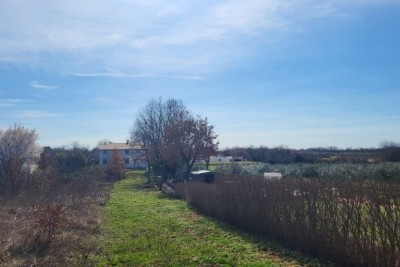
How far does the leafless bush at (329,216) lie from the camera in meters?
6.77

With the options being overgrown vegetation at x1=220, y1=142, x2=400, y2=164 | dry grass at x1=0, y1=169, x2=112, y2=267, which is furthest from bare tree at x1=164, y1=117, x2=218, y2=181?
dry grass at x1=0, y1=169, x2=112, y2=267

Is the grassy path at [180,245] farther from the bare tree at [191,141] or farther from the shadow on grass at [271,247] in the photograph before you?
the bare tree at [191,141]

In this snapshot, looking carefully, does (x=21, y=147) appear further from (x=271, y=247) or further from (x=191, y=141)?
(x=271, y=247)

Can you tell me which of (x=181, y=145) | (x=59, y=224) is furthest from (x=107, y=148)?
(x=59, y=224)

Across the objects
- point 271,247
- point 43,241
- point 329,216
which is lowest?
point 271,247

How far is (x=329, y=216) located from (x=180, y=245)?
14.1ft

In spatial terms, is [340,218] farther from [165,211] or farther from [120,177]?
[120,177]

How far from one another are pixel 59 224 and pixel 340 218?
25.8 feet

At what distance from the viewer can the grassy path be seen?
8.73 meters

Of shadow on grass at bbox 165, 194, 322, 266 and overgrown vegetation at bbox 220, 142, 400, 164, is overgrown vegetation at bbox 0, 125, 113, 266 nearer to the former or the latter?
shadow on grass at bbox 165, 194, 322, 266

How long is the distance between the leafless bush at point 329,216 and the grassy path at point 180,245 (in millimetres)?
743

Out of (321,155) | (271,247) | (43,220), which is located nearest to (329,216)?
(271,247)

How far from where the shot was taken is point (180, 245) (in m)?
10.6

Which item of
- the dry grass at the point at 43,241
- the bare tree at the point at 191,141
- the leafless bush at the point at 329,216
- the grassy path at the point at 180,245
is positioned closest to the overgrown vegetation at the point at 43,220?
the dry grass at the point at 43,241
